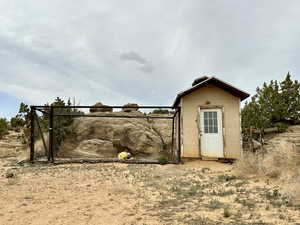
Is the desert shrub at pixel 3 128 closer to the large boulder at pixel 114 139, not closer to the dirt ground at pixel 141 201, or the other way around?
the large boulder at pixel 114 139

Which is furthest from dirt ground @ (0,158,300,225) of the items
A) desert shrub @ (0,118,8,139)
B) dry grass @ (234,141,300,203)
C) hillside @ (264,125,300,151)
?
desert shrub @ (0,118,8,139)

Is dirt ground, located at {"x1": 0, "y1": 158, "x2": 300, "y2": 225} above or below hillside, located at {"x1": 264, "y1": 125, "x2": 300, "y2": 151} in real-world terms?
below

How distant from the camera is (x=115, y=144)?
43.8 ft

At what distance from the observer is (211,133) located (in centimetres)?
1016

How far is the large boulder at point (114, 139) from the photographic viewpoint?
12.8 metres

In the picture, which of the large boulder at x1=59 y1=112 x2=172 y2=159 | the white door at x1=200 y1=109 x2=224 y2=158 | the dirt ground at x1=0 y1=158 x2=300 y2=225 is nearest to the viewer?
the dirt ground at x1=0 y1=158 x2=300 y2=225

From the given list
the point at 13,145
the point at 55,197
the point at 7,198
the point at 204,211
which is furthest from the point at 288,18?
the point at 13,145

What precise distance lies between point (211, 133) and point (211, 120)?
0.53 metres

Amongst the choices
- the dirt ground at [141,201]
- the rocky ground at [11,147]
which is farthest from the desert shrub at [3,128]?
the dirt ground at [141,201]

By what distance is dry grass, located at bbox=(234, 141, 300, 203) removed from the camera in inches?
207

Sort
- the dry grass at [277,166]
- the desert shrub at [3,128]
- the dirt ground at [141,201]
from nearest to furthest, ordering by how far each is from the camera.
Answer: the dirt ground at [141,201]
the dry grass at [277,166]
the desert shrub at [3,128]

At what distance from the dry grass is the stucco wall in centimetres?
333

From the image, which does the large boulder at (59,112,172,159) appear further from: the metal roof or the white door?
the metal roof

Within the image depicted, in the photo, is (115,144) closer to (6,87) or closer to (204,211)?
(6,87)
